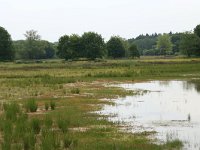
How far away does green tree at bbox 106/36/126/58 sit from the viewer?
134250 millimetres

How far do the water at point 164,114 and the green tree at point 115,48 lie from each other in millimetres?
96649

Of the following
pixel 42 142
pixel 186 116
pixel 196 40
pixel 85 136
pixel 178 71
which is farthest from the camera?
pixel 196 40

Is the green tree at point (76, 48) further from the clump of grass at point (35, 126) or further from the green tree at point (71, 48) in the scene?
the clump of grass at point (35, 126)

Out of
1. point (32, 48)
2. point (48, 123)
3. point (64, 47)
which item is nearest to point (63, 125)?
point (48, 123)

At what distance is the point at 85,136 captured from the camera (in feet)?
60.6

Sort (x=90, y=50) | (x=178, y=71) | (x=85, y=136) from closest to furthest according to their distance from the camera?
(x=85, y=136) < (x=178, y=71) < (x=90, y=50)

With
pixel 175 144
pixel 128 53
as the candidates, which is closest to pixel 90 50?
pixel 128 53

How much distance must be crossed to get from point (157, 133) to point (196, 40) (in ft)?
309

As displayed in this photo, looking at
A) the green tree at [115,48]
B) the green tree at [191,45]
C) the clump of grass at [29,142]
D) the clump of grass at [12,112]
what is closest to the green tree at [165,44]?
the green tree at [115,48]

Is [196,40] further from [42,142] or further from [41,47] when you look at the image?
[42,142]

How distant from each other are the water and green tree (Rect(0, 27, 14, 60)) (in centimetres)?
8944

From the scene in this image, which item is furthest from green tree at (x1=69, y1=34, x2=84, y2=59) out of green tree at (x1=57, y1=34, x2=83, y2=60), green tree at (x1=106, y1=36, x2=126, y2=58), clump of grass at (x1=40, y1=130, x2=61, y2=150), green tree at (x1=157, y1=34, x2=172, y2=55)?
clump of grass at (x1=40, y1=130, x2=61, y2=150)

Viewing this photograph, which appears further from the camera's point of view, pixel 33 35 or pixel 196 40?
pixel 33 35

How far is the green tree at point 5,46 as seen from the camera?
121m
